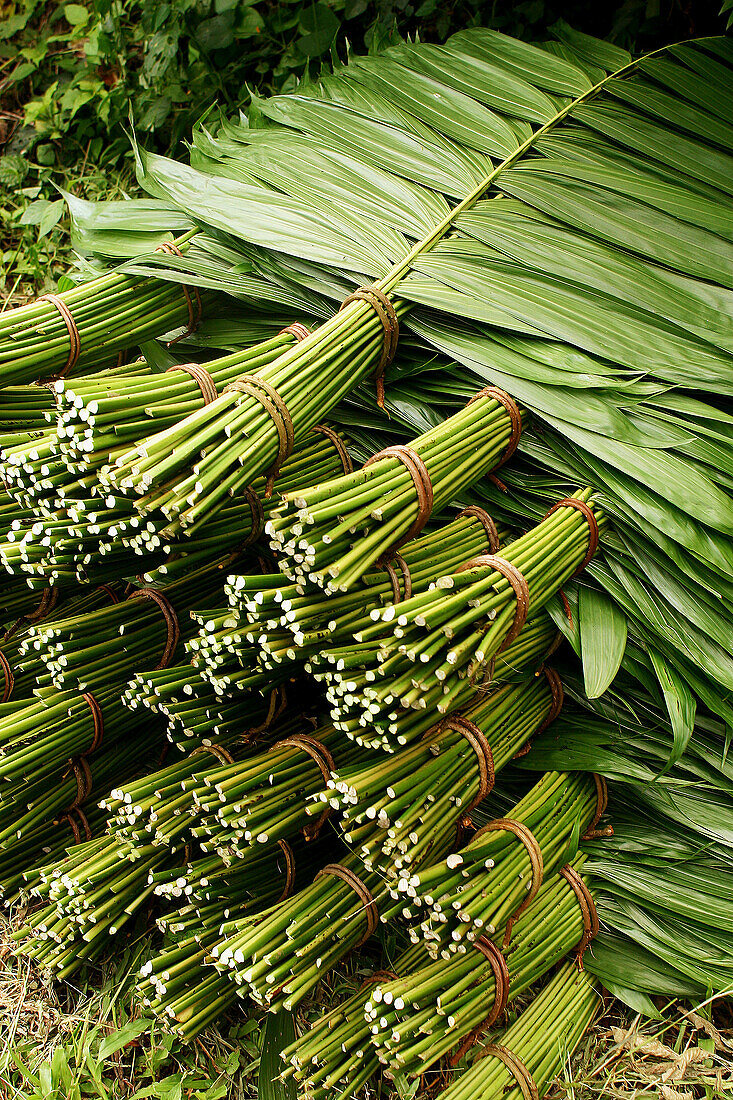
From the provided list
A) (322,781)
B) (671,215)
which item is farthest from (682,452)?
(322,781)

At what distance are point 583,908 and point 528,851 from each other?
0.55 feet

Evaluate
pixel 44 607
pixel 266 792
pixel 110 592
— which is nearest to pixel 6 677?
pixel 44 607

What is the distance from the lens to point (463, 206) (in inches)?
58.2

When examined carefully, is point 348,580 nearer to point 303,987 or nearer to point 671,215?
point 303,987

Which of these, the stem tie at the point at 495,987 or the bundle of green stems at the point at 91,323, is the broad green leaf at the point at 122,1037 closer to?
the stem tie at the point at 495,987

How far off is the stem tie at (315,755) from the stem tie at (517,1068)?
361mm

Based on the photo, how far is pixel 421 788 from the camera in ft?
3.69

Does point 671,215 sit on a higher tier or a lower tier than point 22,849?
higher

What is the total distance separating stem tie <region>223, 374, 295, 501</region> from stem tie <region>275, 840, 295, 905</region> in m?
0.57

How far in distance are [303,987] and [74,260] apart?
1.77 metres

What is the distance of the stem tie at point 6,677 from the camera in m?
1.52

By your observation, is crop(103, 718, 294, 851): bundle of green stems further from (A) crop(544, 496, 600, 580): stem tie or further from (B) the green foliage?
(A) crop(544, 496, 600, 580): stem tie

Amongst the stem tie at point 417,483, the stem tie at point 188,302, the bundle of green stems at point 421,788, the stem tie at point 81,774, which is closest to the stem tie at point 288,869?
the bundle of green stems at point 421,788

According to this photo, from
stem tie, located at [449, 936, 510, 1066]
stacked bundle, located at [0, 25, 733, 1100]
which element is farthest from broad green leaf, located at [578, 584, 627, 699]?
stem tie, located at [449, 936, 510, 1066]
